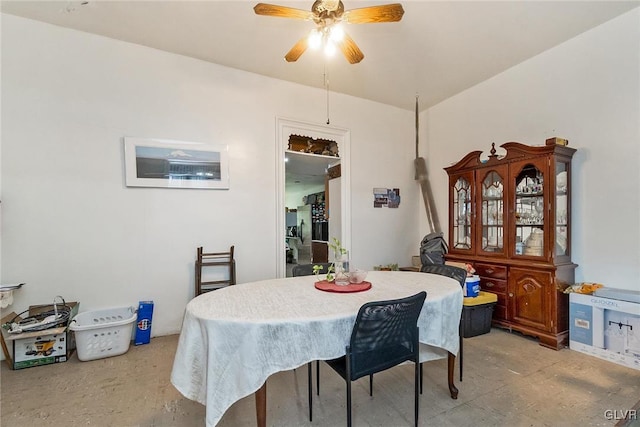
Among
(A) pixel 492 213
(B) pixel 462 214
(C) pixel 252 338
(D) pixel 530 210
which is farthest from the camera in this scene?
(B) pixel 462 214

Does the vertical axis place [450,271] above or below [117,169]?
below

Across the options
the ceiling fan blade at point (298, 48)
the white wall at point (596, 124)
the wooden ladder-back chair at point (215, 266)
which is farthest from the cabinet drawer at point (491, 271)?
the ceiling fan blade at point (298, 48)

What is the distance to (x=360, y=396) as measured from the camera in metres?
2.04

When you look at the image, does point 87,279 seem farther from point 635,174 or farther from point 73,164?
point 635,174

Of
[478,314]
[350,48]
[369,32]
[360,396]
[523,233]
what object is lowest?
[360,396]

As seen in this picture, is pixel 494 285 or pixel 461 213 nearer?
pixel 494 285

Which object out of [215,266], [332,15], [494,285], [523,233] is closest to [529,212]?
[523,233]

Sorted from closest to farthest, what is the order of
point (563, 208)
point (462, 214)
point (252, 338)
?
1. point (252, 338)
2. point (563, 208)
3. point (462, 214)

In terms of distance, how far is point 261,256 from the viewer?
12.1ft

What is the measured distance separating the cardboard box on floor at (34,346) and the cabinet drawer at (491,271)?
4326 millimetres

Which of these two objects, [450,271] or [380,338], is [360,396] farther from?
[450,271]

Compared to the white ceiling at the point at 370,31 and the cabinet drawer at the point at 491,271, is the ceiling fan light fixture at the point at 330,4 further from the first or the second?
the cabinet drawer at the point at 491,271

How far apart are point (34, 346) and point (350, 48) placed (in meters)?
3.70

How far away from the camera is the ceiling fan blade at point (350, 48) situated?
226 cm
